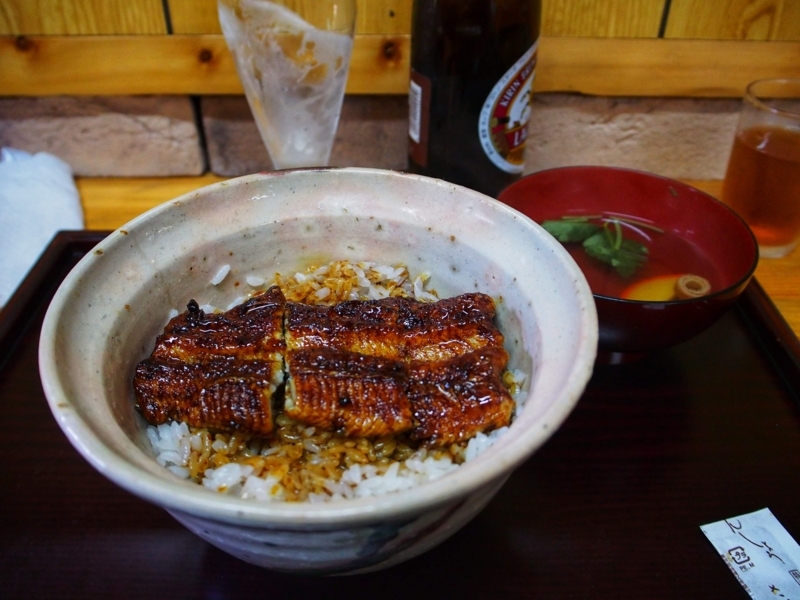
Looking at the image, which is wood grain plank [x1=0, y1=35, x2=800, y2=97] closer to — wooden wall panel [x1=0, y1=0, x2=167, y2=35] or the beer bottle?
wooden wall panel [x1=0, y1=0, x2=167, y2=35]

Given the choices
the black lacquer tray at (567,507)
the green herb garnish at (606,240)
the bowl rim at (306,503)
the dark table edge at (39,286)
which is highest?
the bowl rim at (306,503)

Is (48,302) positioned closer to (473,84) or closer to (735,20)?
(473,84)

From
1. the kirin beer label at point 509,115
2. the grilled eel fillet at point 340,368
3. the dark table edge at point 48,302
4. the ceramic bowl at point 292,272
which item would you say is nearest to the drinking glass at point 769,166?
the dark table edge at point 48,302

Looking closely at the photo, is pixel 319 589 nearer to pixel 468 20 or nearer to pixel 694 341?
pixel 694 341

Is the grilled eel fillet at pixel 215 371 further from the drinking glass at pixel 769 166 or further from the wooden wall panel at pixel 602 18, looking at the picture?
the drinking glass at pixel 769 166

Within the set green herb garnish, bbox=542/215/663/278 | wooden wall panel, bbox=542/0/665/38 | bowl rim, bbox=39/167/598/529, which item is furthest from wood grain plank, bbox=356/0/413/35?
bowl rim, bbox=39/167/598/529
